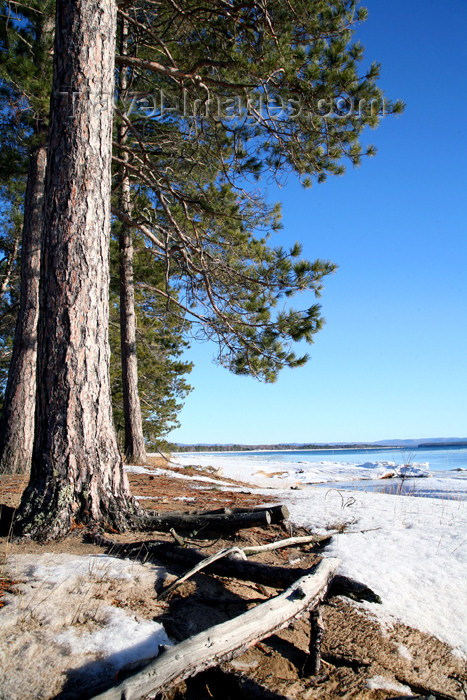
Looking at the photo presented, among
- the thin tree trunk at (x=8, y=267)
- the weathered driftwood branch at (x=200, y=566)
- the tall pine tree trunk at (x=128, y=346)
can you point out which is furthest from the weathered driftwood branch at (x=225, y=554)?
the thin tree trunk at (x=8, y=267)

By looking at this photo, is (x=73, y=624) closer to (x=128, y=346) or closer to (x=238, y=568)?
(x=238, y=568)

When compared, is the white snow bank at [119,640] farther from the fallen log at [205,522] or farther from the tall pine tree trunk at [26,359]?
the tall pine tree trunk at [26,359]

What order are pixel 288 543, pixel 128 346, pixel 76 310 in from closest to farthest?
1. pixel 288 543
2. pixel 76 310
3. pixel 128 346

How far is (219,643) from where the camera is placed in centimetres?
153

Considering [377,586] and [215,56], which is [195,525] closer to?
[377,586]

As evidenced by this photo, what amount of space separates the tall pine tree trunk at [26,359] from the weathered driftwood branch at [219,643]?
5.13 meters

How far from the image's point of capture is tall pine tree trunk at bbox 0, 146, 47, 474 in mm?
6129

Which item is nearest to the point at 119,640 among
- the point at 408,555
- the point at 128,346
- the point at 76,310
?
the point at 408,555

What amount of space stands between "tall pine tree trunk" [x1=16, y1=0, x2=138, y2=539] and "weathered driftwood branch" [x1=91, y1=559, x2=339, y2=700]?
156 centimetres

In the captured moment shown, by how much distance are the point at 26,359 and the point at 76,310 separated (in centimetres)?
373

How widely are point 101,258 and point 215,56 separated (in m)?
4.89

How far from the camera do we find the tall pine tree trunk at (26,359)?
6129 millimetres

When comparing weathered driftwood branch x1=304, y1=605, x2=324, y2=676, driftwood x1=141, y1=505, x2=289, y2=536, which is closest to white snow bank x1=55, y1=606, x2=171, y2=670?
weathered driftwood branch x1=304, y1=605, x2=324, y2=676

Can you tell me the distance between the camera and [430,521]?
3.81 m
